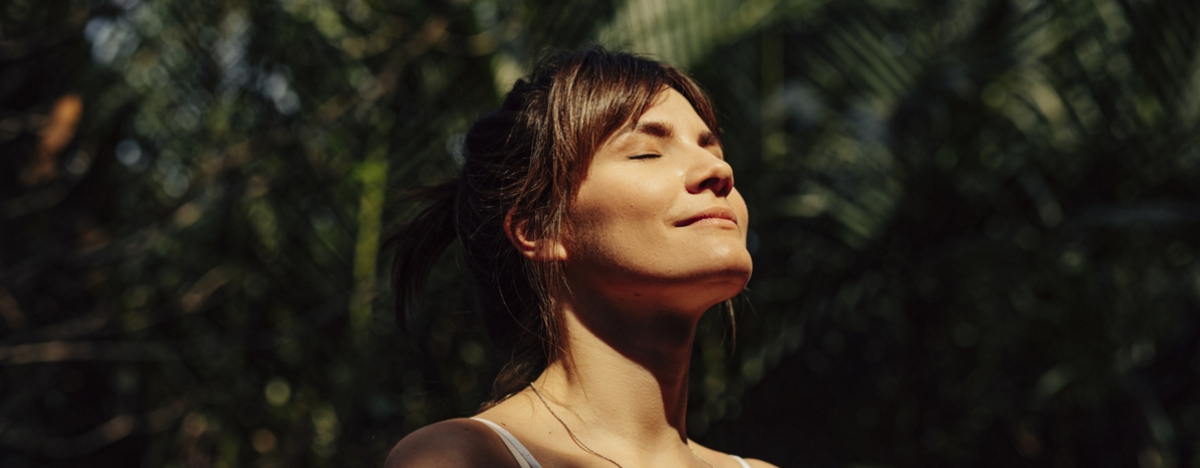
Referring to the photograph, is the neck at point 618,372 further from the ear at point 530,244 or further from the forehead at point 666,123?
the forehead at point 666,123

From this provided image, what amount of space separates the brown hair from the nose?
5.7 inches

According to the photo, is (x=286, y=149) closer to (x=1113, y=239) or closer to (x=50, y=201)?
(x=50, y=201)

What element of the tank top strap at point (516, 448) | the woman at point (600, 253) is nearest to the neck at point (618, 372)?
the woman at point (600, 253)

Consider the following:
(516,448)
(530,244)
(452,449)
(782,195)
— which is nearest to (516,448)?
(516,448)

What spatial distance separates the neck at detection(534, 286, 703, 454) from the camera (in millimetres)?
1448

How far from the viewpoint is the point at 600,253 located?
140 centimetres

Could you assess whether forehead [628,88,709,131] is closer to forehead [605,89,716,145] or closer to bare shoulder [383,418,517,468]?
forehead [605,89,716,145]

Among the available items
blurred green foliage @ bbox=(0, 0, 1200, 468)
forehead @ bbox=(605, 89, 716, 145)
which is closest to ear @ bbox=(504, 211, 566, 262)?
forehead @ bbox=(605, 89, 716, 145)

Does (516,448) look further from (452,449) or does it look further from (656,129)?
(656,129)

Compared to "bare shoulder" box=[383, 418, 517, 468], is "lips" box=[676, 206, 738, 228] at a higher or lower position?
lower

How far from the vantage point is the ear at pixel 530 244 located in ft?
4.88

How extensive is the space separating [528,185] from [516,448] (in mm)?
448

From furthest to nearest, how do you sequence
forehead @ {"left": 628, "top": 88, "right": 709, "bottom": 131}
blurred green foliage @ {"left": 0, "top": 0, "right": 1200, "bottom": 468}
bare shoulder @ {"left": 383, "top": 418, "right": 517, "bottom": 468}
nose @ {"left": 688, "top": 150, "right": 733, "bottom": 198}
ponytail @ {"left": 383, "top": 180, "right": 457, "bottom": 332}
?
blurred green foliage @ {"left": 0, "top": 0, "right": 1200, "bottom": 468} < ponytail @ {"left": 383, "top": 180, "right": 457, "bottom": 332} < forehead @ {"left": 628, "top": 88, "right": 709, "bottom": 131} < nose @ {"left": 688, "top": 150, "right": 733, "bottom": 198} < bare shoulder @ {"left": 383, "top": 418, "right": 517, "bottom": 468}

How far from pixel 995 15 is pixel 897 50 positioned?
34 cm
